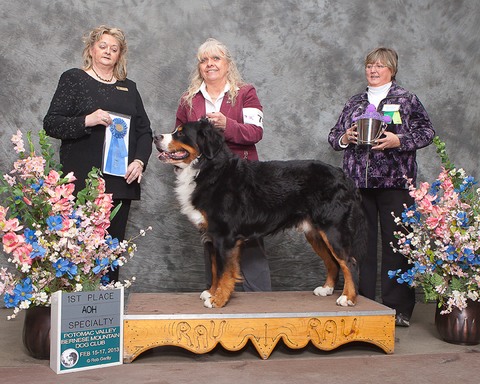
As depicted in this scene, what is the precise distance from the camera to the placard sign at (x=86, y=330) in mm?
2695

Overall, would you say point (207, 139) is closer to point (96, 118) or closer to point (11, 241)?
point (96, 118)

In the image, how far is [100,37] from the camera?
3.32m

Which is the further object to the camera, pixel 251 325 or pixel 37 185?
pixel 251 325

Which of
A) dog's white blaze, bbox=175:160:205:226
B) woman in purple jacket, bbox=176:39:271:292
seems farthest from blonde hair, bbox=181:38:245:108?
dog's white blaze, bbox=175:160:205:226

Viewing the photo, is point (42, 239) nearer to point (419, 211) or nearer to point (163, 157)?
point (163, 157)

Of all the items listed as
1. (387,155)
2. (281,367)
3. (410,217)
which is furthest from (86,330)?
(387,155)

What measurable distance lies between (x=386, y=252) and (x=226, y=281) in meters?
1.27

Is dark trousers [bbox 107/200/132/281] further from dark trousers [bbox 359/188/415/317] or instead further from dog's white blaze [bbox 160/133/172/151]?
dark trousers [bbox 359/188/415/317]

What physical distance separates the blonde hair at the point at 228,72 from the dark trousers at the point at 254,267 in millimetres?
902

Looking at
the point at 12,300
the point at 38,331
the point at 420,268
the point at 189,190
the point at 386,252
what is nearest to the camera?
the point at 12,300

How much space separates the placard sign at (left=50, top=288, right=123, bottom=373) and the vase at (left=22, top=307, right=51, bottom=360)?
0.57 feet

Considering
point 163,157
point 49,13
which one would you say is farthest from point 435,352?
point 49,13

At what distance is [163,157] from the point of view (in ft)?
10.3

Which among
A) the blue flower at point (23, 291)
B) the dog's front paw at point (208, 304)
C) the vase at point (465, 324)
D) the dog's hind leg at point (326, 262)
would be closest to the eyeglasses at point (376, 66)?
the dog's hind leg at point (326, 262)
